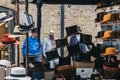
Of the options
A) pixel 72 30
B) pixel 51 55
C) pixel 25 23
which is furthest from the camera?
pixel 72 30

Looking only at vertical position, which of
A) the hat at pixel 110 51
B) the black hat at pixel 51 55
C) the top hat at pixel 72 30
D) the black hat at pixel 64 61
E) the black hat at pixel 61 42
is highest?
the top hat at pixel 72 30

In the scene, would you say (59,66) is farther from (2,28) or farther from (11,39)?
(2,28)

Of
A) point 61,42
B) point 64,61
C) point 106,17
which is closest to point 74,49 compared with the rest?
point 61,42

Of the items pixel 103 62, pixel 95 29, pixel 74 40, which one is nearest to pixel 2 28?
pixel 95 29

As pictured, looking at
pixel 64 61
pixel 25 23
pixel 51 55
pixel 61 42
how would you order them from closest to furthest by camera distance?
pixel 25 23 → pixel 51 55 → pixel 64 61 → pixel 61 42

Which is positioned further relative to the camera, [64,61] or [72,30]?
[72,30]

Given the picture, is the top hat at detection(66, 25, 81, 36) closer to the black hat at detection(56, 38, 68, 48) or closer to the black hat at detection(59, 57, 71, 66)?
the black hat at detection(56, 38, 68, 48)

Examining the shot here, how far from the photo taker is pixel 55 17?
17875mm

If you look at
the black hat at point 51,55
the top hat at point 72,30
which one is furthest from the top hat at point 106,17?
the black hat at point 51,55

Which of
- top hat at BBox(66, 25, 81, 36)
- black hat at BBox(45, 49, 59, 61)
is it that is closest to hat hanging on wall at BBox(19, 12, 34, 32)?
black hat at BBox(45, 49, 59, 61)

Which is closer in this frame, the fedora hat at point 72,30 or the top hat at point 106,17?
the top hat at point 106,17

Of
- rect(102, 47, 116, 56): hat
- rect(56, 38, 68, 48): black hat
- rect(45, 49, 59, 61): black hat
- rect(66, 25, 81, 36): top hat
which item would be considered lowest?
rect(45, 49, 59, 61): black hat

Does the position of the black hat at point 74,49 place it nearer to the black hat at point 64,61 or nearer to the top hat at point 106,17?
the black hat at point 64,61

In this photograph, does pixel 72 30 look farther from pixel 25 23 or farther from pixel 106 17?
pixel 25 23
